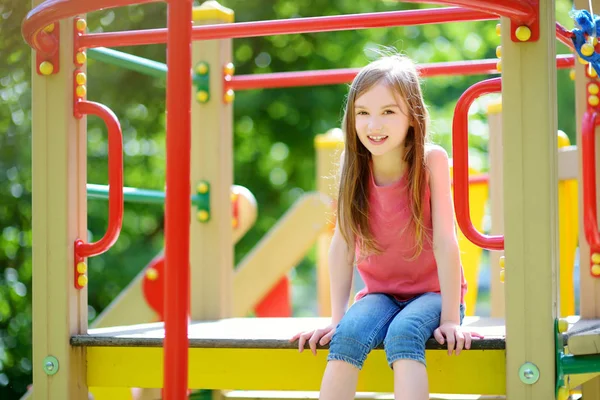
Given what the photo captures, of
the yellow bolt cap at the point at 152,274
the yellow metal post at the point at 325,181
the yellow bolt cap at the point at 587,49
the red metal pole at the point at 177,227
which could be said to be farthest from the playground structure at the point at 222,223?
the yellow metal post at the point at 325,181

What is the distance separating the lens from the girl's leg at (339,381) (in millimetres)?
1977

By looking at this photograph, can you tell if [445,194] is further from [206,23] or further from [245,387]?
[206,23]

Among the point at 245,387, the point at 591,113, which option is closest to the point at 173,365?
the point at 245,387

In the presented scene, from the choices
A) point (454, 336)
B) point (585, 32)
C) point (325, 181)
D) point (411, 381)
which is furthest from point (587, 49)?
point (325, 181)

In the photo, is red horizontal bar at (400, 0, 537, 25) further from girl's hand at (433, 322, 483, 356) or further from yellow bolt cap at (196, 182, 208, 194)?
yellow bolt cap at (196, 182, 208, 194)

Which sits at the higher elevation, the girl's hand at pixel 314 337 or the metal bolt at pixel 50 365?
the girl's hand at pixel 314 337

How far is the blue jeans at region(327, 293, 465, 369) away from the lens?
1947mm

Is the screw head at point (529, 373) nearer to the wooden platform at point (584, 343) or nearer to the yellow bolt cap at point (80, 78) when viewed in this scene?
the wooden platform at point (584, 343)

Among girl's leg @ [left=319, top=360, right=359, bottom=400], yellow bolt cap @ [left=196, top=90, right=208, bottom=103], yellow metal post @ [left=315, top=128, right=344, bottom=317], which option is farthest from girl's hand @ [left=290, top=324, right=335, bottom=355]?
yellow metal post @ [left=315, top=128, right=344, bottom=317]

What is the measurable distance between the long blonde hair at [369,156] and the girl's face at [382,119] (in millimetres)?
17

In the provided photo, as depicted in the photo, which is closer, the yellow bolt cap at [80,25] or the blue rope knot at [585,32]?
the blue rope knot at [585,32]

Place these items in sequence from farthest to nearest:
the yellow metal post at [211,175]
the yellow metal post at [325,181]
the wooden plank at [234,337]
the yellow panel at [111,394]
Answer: the yellow metal post at [325,181], the yellow panel at [111,394], the yellow metal post at [211,175], the wooden plank at [234,337]

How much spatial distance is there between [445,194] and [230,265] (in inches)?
50.3

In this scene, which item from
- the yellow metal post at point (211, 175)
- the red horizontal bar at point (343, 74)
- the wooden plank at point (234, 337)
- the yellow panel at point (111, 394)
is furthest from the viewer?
the yellow panel at point (111, 394)
